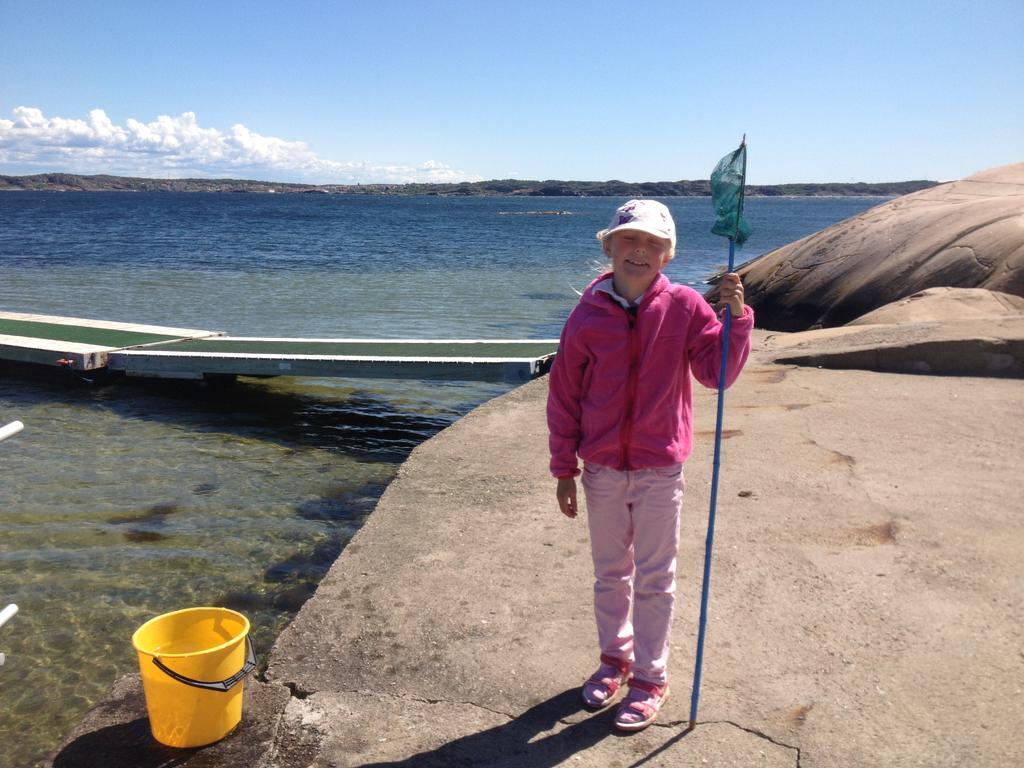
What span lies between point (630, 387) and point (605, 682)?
3.48 ft

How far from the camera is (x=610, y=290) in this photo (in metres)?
2.99

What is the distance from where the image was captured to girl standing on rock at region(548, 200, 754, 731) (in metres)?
2.95

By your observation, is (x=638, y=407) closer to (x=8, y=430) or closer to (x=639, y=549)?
(x=639, y=549)

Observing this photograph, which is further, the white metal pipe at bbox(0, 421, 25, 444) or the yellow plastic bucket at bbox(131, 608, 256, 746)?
the yellow plastic bucket at bbox(131, 608, 256, 746)

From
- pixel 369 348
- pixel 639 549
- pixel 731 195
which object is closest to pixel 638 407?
pixel 639 549

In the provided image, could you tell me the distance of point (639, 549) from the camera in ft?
9.98

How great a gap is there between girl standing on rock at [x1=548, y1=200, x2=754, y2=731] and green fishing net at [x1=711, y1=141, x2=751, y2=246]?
0.60ft

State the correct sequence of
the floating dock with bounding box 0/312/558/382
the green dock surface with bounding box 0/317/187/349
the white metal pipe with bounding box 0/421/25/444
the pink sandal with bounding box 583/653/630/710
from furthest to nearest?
the green dock surface with bounding box 0/317/187/349
the floating dock with bounding box 0/312/558/382
the pink sandal with bounding box 583/653/630/710
the white metal pipe with bounding box 0/421/25/444

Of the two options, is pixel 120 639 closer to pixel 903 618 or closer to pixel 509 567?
pixel 509 567

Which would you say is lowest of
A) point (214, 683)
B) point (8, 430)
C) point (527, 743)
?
point (527, 743)

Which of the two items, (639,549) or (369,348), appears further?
(369,348)

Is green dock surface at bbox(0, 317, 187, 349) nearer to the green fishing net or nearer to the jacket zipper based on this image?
the jacket zipper

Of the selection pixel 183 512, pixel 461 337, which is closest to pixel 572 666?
pixel 183 512

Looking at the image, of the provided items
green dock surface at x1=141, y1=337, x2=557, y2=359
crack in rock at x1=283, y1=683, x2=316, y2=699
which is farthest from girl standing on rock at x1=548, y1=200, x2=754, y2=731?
green dock surface at x1=141, y1=337, x2=557, y2=359
